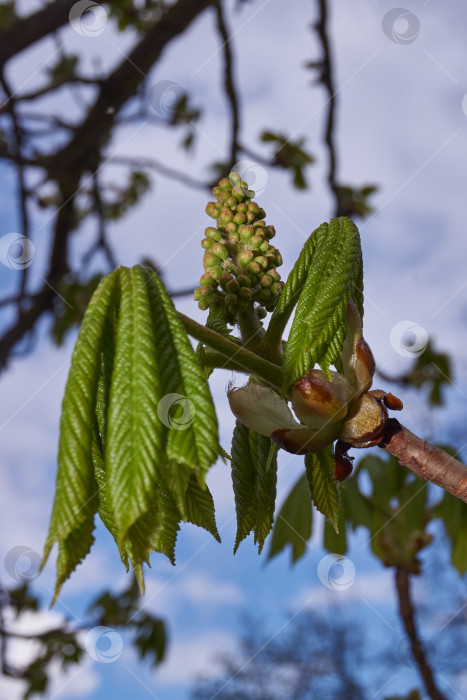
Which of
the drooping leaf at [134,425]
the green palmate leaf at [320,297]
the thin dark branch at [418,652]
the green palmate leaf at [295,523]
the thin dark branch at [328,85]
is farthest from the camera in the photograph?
the thin dark branch at [328,85]

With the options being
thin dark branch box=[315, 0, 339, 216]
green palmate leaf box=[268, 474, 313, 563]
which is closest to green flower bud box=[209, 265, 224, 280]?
green palmate leaf box=[268, 474, 313, 563]

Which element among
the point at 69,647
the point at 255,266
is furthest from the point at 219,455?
the point at 69,647

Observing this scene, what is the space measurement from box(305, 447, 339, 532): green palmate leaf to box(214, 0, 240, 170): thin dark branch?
190cm

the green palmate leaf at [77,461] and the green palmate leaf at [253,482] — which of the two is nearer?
the green palmate leaf at [77,461]

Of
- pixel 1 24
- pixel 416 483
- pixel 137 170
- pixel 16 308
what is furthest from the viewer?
pixel 137 170

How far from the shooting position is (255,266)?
671 mm

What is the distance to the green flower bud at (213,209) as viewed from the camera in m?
0.71

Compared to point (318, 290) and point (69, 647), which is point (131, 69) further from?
point (69, 647)

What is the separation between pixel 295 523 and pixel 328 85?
146cm

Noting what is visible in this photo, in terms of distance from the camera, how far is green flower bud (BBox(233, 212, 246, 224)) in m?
0.69

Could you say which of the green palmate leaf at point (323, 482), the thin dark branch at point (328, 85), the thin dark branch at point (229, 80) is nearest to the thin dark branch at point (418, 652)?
the green palmate leaf at point (323, 482)

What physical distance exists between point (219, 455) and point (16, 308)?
226 centimetres

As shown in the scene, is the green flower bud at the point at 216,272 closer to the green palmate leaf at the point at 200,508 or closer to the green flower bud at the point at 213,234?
the green flower bud at the point at 213,234

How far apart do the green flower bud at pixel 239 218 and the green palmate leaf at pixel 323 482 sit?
0.78ft
